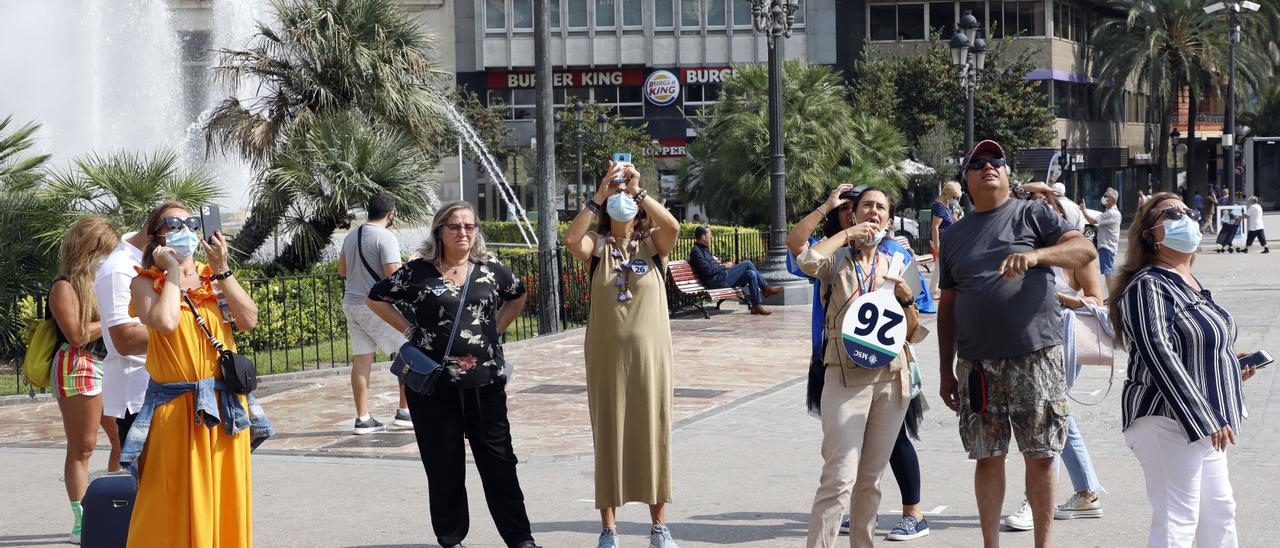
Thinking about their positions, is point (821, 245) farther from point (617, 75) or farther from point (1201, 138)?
point (1201, 138)

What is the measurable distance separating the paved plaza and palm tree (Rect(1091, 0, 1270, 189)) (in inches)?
1640

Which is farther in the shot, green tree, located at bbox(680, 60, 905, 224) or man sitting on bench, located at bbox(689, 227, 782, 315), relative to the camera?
green tree, located at bbox(680, 60, 905, 224)

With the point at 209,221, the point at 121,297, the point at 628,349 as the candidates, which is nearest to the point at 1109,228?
the point at 628,349

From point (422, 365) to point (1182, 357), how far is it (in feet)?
10.1

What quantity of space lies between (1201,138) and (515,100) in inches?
1439

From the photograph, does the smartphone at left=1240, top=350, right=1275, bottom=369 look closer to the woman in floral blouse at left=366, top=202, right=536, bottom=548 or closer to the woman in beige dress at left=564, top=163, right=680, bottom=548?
the woman in beige dress at left=564, top=163, right=680, bottom=548

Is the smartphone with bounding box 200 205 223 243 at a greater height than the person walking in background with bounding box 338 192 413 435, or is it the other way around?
the smartphone with bounding box 200 205 223 243

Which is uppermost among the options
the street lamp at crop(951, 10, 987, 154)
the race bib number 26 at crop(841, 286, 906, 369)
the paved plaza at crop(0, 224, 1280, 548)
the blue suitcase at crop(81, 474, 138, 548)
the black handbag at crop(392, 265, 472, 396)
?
the street lamp at crop(951, 10, 987, 154)

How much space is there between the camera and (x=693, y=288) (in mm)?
18297

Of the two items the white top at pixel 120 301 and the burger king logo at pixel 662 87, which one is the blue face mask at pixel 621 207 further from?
the burger king logo at pixel 662 87

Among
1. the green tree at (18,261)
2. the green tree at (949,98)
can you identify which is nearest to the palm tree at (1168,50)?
the green tree at (949,98)

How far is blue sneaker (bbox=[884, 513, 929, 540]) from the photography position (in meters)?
6.40

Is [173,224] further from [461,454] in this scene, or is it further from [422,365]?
[461,454]

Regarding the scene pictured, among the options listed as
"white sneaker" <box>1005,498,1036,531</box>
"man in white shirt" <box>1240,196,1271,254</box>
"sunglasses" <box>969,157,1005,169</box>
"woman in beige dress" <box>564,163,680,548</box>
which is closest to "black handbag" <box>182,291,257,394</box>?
"woman in beige dress" <box>564,163,680,548</box>
